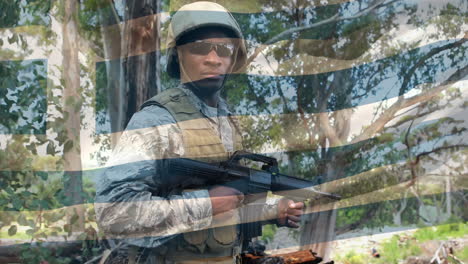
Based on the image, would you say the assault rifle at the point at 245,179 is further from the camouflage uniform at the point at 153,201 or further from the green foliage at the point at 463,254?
the green foliage at the point at 463,254

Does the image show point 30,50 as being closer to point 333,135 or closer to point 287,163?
point 287,163

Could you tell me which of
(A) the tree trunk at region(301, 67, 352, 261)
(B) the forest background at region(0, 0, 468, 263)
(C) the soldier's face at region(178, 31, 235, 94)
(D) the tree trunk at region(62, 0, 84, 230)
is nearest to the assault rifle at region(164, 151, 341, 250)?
(C) the soldier's face at region(178, 31, 235, 94)

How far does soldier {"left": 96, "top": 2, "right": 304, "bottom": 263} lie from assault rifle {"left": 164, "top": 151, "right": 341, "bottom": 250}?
0.05 feet

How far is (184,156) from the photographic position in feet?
2.56

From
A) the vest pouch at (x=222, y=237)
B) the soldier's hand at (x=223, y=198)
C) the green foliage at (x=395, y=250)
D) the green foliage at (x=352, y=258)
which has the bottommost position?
the green foliage at (x=352, y=258)

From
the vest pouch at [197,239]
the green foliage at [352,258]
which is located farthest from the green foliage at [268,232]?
the vest pouch at [197,239]

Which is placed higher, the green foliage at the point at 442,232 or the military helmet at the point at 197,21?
the military helmet at the point at 197,21

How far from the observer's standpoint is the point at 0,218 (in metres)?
1.31

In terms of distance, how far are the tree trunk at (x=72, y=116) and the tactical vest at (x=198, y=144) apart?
0.68 meters

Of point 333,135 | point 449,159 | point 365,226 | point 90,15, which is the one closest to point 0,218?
point 90,15

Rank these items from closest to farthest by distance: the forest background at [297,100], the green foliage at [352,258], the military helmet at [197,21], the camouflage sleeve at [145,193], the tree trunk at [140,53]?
1. the camouflage sleeve at [145,193]
2. the military helmet at [197,21]
3. the forest background at [297,100]
4. the tree trunk at [140,53]
5. the green foliage at [352,258]

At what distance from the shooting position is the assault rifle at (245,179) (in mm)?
759

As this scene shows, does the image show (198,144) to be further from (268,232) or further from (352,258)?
(352,258)

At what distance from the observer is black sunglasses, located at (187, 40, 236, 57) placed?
0.84 metres
